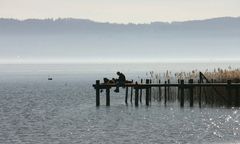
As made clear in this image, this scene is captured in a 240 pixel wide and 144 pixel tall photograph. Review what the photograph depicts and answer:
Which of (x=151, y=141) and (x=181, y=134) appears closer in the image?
(x=151, y=141)

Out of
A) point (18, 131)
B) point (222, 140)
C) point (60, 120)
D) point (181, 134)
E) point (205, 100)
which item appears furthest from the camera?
point (205, 100)

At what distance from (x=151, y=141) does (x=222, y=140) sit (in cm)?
435

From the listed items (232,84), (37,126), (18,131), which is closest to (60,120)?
(37,126)

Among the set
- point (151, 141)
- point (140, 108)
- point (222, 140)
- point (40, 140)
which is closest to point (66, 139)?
point (40, 140)

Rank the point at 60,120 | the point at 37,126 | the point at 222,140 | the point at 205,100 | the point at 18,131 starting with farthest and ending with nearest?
the point at 205,100
the point at 60,120
the point at 37,126
the point at 18,131
the point at 222,140

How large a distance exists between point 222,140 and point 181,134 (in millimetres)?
4578

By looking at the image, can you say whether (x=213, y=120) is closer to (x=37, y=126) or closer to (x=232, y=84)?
(x=232, y=84)

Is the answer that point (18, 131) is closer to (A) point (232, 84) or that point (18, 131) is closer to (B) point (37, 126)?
(B) point (37, 126)

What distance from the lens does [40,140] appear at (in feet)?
160

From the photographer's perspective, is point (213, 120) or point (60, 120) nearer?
point (213, 120)

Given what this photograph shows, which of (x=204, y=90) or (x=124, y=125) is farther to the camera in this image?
(x=204, y=90)

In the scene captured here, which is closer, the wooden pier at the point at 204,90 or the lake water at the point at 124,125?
the lake water at the point at 124,125

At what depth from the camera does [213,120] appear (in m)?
60.4

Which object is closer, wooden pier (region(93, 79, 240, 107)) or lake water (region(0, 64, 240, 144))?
lake water (region(0, 64, 240, 144))
